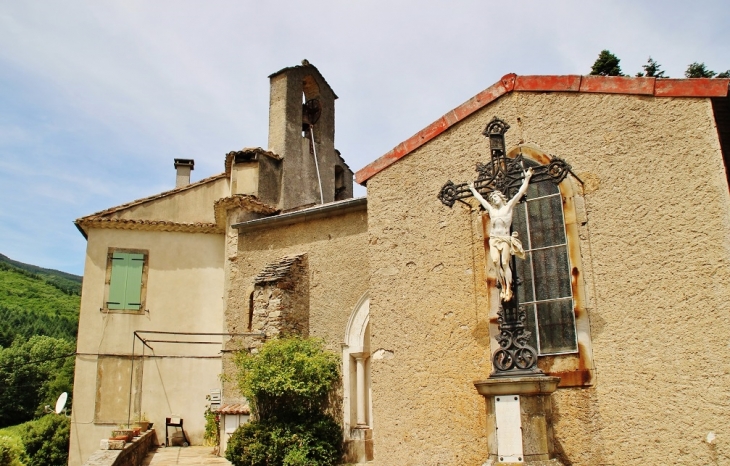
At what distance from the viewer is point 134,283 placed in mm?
16078

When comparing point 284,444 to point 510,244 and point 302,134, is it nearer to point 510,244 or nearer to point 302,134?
point 510,244

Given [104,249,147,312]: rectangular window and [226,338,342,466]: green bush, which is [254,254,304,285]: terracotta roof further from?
[104,249,147,312]: rectangular window

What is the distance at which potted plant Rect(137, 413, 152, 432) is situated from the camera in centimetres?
1420

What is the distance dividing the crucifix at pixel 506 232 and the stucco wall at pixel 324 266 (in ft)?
16.5

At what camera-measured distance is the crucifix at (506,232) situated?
20.2 feet

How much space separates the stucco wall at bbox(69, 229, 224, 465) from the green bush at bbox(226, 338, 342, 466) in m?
4.38

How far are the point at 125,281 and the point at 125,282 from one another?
0.10ft

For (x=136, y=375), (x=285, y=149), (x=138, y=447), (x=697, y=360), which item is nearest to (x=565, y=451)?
(x=697, y=360)

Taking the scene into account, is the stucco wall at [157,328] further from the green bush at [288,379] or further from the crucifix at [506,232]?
the crucifix at [506,232]

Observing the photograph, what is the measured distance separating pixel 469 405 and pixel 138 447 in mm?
6993

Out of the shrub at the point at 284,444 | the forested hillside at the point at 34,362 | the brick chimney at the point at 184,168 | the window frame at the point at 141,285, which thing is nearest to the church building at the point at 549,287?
the shrub at the point at 284,444

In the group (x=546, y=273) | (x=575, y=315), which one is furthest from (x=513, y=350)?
(x=546, y=273)

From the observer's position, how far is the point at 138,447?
11594mm

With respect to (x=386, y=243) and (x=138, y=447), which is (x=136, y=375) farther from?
(x=386, y=243)
